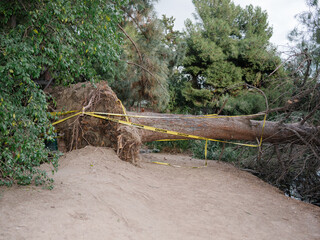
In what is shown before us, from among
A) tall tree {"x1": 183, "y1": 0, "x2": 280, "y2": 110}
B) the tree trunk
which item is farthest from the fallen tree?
tall tree {"x1": 183, "y1": 0, "x2": 280, "y2": 110}

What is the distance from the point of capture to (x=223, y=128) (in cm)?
654

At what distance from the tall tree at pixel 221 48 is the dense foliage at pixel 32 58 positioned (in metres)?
10.2

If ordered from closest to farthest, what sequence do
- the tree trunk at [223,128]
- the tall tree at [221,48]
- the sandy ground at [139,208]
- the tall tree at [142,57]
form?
the sandy ground at [139,208] < the tree trunk at [223,128] < the tall tree at [142,57] < the tall tree at [221,48]

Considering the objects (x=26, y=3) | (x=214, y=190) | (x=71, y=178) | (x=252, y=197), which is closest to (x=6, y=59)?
(x=26, y=3)

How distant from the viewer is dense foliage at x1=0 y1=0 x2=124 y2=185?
3008mm

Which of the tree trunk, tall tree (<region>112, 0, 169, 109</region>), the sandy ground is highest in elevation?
tall tree (<region>112, 0, 169, 109</region>)

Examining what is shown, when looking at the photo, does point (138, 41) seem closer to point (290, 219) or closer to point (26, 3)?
point (26, 3)

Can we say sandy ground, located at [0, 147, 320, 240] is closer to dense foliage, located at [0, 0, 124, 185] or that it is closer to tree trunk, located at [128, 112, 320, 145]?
dense foliage, located at [0, 0, 124, 185]

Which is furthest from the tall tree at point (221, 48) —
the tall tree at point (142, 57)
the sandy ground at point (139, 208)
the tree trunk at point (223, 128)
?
the sandy ground at point (139, 208)

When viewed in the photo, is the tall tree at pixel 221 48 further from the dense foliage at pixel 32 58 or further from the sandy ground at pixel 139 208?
the dense foliage at pixel 32 58

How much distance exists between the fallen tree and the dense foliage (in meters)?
1.60

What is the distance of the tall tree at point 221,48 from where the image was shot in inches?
553

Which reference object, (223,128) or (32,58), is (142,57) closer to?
(223,128)

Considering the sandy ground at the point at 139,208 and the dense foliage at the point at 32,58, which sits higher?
the dense foliage at the point at 32,58
